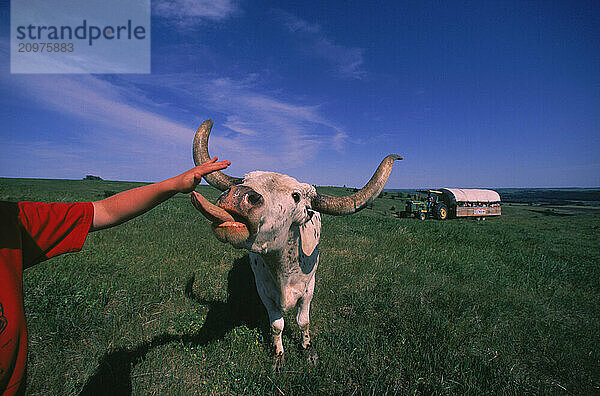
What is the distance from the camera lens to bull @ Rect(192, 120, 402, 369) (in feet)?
6.04

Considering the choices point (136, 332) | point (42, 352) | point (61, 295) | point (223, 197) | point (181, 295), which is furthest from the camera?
point (181, 295)

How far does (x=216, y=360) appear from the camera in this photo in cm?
317

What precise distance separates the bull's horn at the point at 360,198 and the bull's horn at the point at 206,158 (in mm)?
1052

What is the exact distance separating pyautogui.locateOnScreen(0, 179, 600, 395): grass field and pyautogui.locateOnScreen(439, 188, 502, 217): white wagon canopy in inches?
811

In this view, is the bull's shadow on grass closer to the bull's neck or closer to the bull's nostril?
the bull's neck

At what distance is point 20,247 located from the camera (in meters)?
1.29

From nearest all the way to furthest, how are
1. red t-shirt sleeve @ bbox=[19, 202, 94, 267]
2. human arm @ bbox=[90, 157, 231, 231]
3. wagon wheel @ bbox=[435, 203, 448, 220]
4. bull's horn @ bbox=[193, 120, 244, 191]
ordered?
red t-shirt sleeve @ bbox=[19, 202, 94, 267], human arm @ bbox=[90, 157, 231, 231], bull's horn @ bbox=[193, 120, 244, 191], wagon wheel @ bbox=[435, 203, 448, 220]

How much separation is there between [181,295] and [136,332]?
1.05 meters

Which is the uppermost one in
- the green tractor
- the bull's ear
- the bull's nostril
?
the bull's nostril

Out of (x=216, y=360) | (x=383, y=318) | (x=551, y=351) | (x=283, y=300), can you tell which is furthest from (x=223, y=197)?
(x=551, y=351)

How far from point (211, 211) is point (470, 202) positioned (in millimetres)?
31538

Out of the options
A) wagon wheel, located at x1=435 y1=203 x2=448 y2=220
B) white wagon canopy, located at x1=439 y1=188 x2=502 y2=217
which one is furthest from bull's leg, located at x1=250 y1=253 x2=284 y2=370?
white wagon canopy, located at x1=439 y1=188 x2=502 y2=217

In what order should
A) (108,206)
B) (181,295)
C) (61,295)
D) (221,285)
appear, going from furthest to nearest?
(221,285) < (181,295) < (61,295) < (108,206)

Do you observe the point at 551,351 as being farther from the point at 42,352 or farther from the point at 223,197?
the point at 42,352
